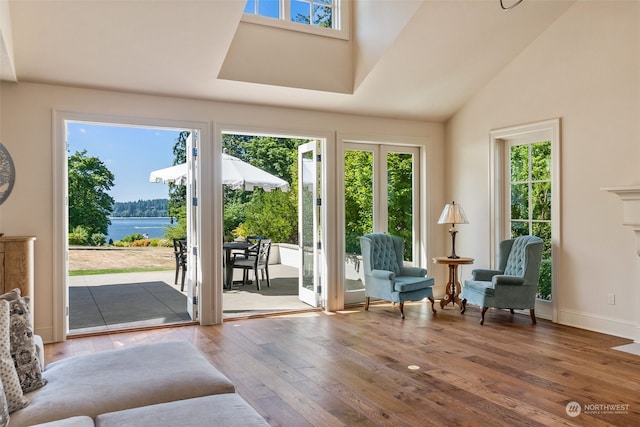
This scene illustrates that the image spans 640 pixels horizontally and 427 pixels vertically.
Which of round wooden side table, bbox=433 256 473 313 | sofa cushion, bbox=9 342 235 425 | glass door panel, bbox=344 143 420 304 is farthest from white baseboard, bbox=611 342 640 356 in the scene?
sofa cushion, bbox=9 342 235 425

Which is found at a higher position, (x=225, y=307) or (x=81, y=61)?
(x=81, y=61)

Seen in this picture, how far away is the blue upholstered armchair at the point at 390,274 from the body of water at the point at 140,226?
Answer: 8.08 metres

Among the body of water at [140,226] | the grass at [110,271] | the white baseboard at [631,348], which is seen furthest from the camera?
the body of water at [140,226]

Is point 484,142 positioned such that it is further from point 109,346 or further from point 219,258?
point 109,346

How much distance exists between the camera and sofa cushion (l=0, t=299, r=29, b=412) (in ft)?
6.58

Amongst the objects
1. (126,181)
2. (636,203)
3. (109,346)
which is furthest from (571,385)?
(126,181)

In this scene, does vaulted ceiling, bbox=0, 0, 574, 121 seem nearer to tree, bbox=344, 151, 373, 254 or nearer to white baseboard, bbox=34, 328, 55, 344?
tree, bbox=344, 151, 373, 254

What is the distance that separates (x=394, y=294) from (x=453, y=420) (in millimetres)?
2913

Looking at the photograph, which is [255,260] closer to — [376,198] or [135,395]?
[376,198]

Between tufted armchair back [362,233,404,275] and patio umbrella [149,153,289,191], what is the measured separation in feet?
8.29

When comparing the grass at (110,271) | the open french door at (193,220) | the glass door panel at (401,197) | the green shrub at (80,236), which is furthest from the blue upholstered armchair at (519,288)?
the green shrub at (80,236)

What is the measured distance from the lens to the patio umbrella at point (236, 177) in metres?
7.80

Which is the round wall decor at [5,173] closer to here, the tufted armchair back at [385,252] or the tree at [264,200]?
the tufted armchair back at [385,252]

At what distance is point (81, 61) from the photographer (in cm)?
449
